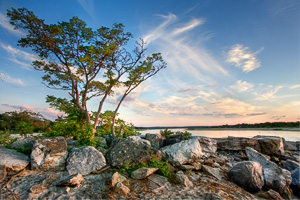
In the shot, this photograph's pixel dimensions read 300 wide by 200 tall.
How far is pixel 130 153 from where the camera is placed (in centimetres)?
578

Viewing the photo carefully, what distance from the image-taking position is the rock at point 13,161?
4.84 meters

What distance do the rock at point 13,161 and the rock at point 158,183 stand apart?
4.13 m

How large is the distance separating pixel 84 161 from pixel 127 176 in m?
1.57

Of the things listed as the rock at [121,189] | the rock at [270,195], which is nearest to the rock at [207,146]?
the rock at [270,195]

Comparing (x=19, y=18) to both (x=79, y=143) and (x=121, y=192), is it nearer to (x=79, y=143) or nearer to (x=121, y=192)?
(x=79, y=143)

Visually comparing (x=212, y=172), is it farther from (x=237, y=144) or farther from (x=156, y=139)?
(x=237, y=144)

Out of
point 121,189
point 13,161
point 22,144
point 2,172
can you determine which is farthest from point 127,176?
point 22,144

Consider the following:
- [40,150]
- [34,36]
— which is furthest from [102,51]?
[40,150]

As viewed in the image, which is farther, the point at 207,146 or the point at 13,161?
the point at 207,146

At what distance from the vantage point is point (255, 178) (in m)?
5.34

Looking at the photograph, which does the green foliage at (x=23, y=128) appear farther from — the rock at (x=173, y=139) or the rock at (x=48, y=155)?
the rock at (x=173, y=139)

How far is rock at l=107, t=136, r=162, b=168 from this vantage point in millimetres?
5594

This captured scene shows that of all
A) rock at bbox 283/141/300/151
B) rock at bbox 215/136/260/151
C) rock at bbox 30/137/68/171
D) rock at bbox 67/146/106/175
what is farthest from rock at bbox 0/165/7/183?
rock at bbox 283/141/300/151

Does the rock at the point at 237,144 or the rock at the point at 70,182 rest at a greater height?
the rock at the point at 237,144
